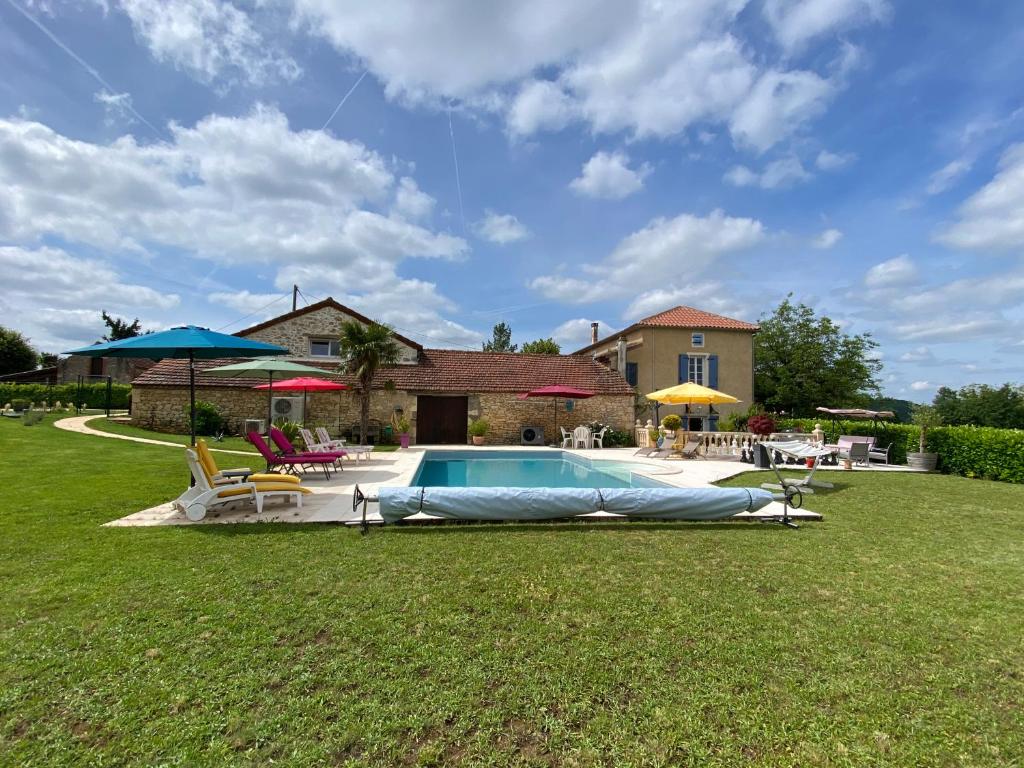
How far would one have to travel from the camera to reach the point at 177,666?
2854 millimetres

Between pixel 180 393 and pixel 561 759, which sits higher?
pixel 180 393

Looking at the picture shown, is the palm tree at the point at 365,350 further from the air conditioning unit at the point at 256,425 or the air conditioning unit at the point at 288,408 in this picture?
the air conditioning unit at the point at 256,425

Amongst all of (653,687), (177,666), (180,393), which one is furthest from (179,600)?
(180,393)

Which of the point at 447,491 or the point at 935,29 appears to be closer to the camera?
the point at 447,491

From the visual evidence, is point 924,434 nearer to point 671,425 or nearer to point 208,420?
point 671,425

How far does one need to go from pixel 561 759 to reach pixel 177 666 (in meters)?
2.32

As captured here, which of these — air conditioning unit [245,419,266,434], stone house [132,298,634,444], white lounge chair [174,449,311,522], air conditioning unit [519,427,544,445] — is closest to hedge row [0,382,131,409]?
stone house [132,298,634,444]

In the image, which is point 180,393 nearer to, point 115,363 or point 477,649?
point 477,649

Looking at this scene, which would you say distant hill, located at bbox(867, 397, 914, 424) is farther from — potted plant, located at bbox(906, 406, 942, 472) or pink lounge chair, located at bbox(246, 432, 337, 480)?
pink lounge chair, located at bbox(246, 432, 337, 480)

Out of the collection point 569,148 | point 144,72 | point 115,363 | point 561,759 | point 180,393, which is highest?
point 569,148

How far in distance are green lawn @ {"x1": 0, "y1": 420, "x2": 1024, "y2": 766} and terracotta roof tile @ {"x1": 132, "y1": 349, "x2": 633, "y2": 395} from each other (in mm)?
15797

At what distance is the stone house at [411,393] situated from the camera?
19984 millimetres

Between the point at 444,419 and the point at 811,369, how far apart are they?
2611 centimetres

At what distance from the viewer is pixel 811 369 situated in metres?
32.7
